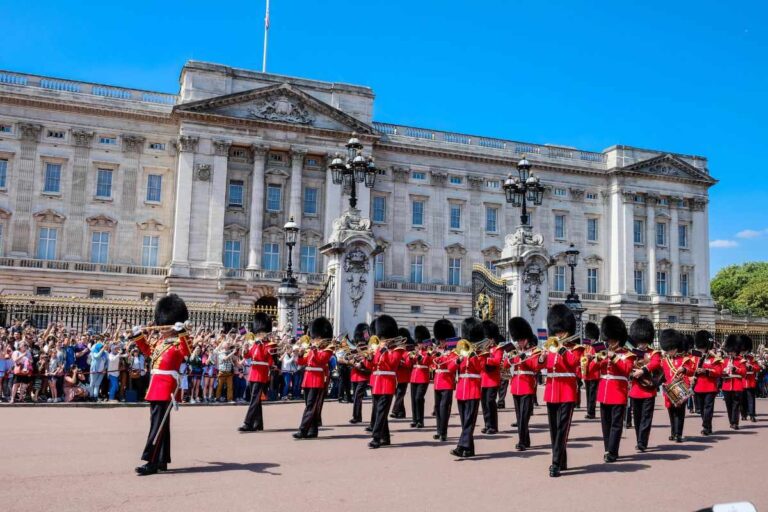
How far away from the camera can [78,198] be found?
40.8 metres

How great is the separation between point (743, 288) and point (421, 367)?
221 feet

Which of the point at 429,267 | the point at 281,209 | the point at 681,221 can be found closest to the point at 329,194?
the point at 281,209

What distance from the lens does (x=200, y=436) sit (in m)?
12.0

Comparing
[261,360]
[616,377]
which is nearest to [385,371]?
[261,360]

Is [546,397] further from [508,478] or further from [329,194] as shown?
[329,194]

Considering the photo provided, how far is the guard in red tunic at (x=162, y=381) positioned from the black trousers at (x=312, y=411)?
9.79ft

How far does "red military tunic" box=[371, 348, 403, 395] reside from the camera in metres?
11.5

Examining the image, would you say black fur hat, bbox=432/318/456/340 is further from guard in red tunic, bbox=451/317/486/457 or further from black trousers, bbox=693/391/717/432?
black trousers, bbox=693/391/717/432

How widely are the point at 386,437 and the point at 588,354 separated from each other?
3245mm

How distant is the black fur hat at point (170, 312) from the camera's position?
976 centimetres

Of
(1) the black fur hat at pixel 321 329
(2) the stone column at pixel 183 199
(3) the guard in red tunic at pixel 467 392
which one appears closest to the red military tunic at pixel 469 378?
(3) the guard in red tunic at pixel 467 392

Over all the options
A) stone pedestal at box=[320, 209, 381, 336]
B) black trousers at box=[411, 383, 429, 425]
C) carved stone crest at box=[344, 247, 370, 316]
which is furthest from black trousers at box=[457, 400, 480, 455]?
carved stone crest at box=[344, 247, 370, 316]

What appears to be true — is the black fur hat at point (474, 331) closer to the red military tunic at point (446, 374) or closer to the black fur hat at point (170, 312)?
the red military tunic at point (446, 374)

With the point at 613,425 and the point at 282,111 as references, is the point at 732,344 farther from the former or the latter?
the point at 282,111
